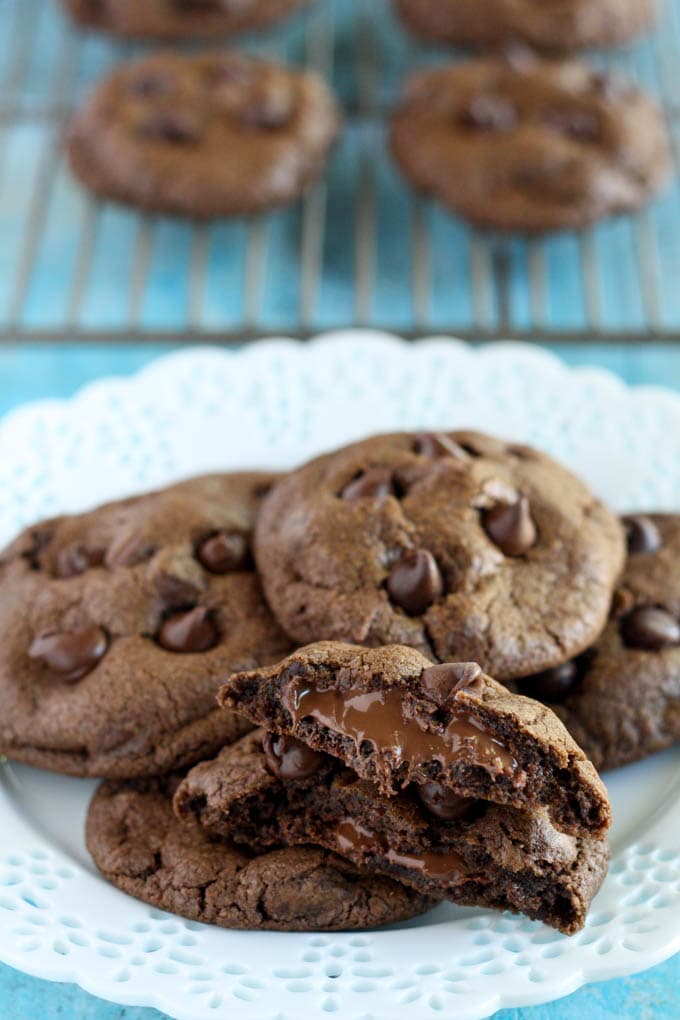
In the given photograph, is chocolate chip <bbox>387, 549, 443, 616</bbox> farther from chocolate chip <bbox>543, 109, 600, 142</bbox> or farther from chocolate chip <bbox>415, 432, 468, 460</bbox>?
chocolate chip <bbox>543, 109, 600, 142</bbox>

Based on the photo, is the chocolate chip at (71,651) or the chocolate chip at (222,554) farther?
the chocolate chip at (222,554)

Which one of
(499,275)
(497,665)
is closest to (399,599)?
(497,665)

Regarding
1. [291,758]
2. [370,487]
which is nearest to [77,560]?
[370,487]

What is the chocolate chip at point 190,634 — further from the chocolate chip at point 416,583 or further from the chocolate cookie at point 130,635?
the chocolate chip at point 416,583

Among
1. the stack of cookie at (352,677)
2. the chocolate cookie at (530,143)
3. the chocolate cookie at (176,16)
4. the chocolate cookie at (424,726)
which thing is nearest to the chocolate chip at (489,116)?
the chocolate cookie at (530,143)

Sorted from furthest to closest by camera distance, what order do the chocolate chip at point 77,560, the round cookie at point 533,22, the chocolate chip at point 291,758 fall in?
1. the round cookie at point 533,22
2. the chocolate chip at point 77,560
3. the chocolate chip at point 291,758

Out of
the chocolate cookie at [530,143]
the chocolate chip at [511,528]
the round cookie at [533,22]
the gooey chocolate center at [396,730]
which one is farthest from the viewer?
the round cookie at [533,22]
